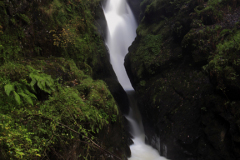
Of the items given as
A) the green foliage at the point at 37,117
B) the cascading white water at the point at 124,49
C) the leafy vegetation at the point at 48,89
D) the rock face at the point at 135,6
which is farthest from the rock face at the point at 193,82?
the rock face at the point at 135,6

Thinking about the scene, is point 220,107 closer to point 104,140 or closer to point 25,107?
point 104,140

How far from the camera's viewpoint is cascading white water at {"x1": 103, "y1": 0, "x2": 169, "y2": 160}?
27.7ft

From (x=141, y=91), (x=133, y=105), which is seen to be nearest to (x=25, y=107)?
(x=141, y=91)

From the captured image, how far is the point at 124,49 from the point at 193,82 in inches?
356

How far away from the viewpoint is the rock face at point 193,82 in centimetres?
574

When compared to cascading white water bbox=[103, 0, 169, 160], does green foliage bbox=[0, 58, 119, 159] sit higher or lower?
lower

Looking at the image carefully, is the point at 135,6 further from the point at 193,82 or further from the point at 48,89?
the point at 48,89

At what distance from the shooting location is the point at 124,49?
15.4 m

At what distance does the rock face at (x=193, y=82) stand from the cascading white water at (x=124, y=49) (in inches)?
31.9

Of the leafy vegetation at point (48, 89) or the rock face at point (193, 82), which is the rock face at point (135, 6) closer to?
the rock face at point (193, 82)

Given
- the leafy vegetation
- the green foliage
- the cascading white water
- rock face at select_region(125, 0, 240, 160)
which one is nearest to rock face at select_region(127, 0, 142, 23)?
the cascading white water

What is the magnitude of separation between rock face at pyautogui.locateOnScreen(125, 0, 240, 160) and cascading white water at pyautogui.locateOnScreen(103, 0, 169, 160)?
0.81m

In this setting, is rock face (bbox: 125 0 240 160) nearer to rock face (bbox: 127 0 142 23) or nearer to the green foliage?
the green foliage

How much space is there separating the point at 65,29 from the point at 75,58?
1.22m
